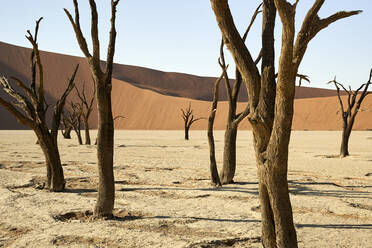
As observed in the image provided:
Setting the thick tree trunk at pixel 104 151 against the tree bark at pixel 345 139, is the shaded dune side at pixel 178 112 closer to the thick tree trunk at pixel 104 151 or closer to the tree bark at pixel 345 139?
the tree bark at pixel 345 139

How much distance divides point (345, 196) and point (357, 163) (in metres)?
5.70

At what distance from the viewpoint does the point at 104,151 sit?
520cm

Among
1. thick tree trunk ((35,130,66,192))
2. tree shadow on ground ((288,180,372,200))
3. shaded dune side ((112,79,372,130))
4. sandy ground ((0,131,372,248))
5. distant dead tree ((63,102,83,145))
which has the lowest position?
sandy ground ((0,131,372,248))

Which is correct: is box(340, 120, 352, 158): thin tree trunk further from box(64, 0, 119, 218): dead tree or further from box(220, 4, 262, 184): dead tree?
box(64, 0, 119, 218): dead tree

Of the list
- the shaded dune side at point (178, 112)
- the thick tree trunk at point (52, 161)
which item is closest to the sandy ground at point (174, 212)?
the thick tree trunk at point (52, 161)

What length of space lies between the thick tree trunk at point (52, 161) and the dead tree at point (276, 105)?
14.5ft

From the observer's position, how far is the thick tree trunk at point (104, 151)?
5125 mm

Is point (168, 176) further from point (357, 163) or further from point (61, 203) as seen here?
point (357, 163)

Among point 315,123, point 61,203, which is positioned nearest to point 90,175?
point 61,203

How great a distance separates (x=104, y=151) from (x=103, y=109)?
540 millimetres

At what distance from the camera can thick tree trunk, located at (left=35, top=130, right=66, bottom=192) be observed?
6.82 metres

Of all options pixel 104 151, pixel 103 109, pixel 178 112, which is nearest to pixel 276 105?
pixel 103 109

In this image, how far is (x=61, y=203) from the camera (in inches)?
235

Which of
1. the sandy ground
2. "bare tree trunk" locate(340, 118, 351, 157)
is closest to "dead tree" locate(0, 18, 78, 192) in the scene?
the sandy ground
